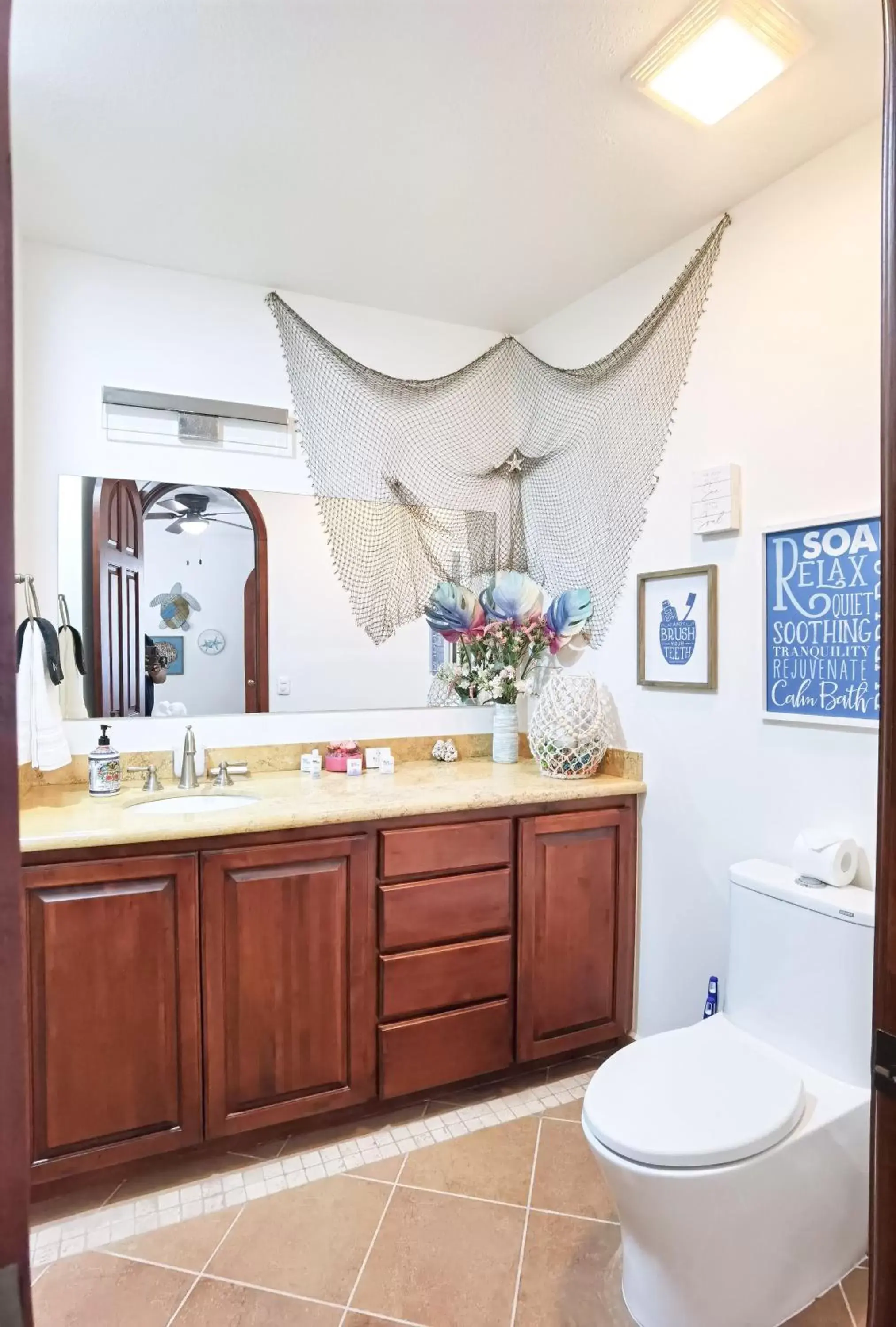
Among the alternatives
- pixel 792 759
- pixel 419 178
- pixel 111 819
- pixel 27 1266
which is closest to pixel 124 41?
pixel 419 178

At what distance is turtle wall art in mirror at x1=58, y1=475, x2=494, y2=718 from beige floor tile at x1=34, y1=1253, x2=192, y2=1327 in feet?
4.43

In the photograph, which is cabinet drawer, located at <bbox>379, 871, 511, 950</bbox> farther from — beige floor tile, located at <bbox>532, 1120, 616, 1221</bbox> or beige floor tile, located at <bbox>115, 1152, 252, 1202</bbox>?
beige floor tile, located at <bbox>115, 1152, 252, 1202</bbox>

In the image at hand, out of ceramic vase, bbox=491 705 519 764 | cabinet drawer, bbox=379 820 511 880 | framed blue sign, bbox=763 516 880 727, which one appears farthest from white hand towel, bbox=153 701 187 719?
framed blue sign, bbox=763 516 880 727

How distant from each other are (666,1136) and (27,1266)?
124cm

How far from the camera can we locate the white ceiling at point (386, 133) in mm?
1433

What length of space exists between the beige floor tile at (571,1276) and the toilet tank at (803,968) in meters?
0.58

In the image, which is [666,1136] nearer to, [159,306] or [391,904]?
[391,904]

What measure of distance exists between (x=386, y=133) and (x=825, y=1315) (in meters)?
2.68

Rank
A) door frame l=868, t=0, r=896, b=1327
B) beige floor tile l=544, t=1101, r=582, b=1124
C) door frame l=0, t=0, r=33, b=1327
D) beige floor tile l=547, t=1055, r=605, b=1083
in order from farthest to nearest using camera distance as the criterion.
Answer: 1. beige floor tile l=547, t=1055, r=605, b=1083
2. beige floor tile l=544, t=1101, r=582, b=1124
3. door frame l=868, t=0, r=896, b=1327
4. door frame l=0, t=0, r=33, b=1327

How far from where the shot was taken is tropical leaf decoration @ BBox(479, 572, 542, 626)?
2.71m

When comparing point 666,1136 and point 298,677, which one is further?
point 298,677

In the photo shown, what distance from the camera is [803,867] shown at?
1.75 meters

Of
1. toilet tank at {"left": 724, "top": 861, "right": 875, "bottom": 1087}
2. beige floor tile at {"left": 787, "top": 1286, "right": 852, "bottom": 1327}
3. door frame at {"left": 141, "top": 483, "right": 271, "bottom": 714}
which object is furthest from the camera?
door frame at {"left": 141, "top": 483, "right": 271, "bottom": 714}

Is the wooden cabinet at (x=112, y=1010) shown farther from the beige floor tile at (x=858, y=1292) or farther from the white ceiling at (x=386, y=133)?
the white ceiling at (x=386, y=133)
